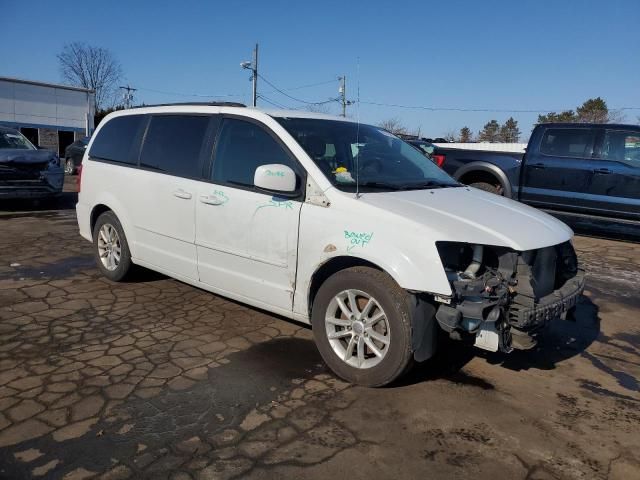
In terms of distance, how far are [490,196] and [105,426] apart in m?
3.32

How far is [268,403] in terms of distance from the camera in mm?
3189

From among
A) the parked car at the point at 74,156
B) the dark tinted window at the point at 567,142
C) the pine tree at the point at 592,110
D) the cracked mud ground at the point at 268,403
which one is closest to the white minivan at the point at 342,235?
the cracked mud ground at the point at 268,403

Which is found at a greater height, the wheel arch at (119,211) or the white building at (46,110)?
the white building at (46,110)

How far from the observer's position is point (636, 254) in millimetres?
8242

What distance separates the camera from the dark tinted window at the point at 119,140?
528 centimetres

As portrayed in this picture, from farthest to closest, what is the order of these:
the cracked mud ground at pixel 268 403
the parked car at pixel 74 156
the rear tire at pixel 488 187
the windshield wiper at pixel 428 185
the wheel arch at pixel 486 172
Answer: the parked car at pixel 74 156, the rear tire at pixel 488 187, the wheel arch at pixel 486 172, the windshield wiper at pixel 428 185, the cracked mud ground at pixel 268 403

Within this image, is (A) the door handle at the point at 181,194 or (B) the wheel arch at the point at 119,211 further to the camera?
(B) the wheel arch at the point at 119,211

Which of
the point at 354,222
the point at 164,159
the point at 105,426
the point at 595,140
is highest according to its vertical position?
the point at 595,140

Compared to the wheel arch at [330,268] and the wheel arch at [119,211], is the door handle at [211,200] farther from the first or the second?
the wheel arch at [119,211]

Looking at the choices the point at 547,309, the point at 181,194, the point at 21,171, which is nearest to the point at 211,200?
the point at 181,194

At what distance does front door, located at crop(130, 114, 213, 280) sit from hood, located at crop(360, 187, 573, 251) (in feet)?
5.73

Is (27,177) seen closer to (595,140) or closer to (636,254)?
(595,140)

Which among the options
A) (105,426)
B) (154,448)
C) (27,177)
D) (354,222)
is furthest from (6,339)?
(27,177)

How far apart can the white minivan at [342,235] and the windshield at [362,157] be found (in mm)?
15
